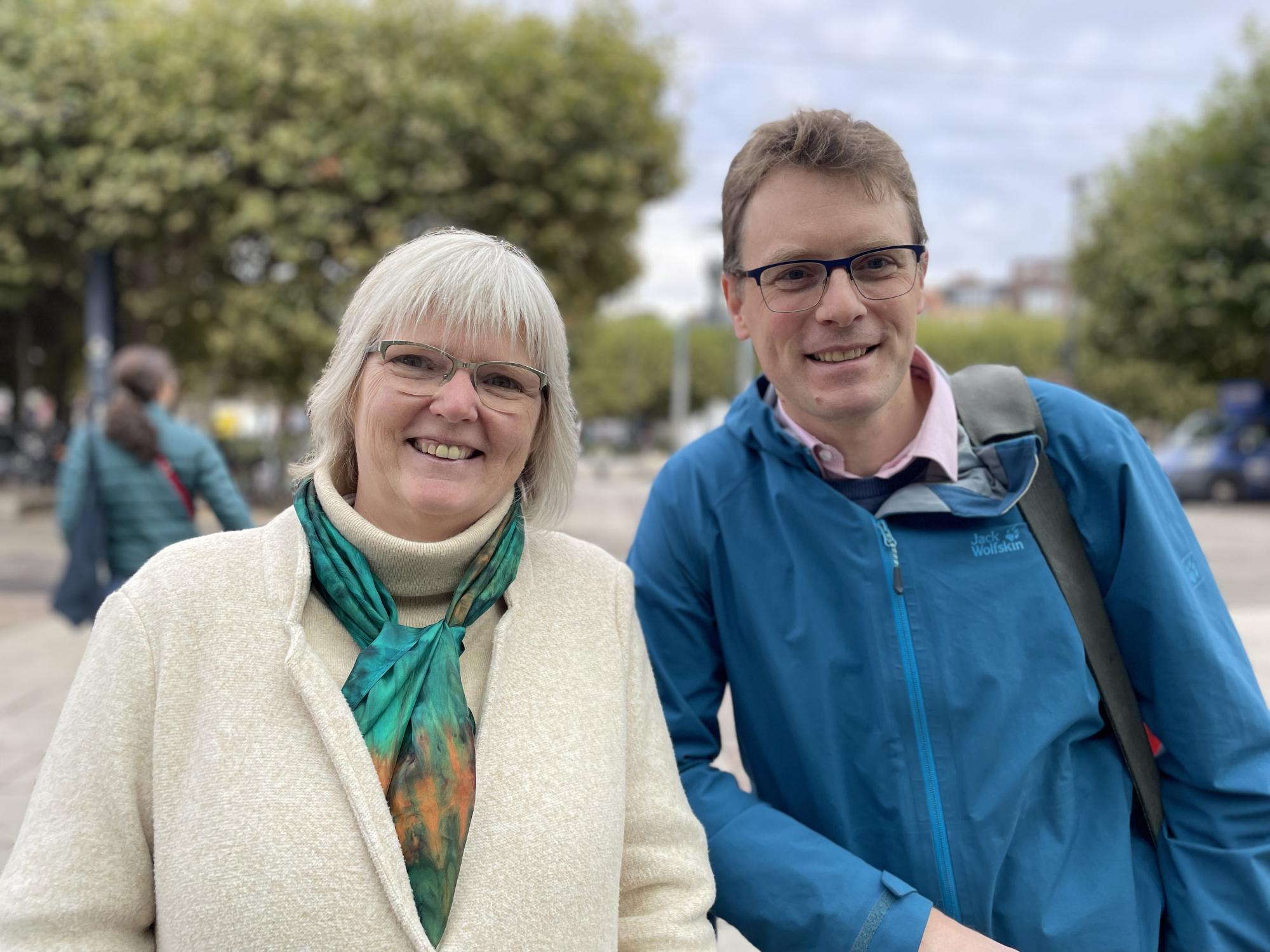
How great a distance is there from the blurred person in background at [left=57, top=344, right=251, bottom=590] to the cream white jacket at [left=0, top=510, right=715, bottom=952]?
12.3 feet

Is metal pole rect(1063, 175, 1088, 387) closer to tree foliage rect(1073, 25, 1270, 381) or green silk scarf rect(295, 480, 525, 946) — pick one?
tree foliage rect(1073, 25, 1270, 381)

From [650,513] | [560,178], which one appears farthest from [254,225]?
[650,513]

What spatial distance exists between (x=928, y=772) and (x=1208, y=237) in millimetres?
25525

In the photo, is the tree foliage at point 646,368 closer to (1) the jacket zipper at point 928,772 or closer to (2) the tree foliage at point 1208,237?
(2) the tree foliage at point 1208,237

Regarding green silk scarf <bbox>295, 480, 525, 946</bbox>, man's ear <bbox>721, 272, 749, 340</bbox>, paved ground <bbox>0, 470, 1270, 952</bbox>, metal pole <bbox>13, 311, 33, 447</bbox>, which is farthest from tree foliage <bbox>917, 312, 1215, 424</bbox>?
green silk scarf <bbox>295, 480, 525, 946</bbox>

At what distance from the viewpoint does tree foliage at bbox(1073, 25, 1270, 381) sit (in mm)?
23016

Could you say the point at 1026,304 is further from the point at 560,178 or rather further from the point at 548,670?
the point at 548,670

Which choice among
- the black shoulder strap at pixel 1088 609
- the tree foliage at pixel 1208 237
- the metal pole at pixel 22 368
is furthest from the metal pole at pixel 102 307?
the tree foliage at pixel 1208 237

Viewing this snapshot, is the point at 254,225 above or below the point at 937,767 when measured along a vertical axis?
above

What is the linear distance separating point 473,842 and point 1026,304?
11151cm

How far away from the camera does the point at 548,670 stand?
1.71 metres

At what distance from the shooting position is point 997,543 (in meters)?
1.78

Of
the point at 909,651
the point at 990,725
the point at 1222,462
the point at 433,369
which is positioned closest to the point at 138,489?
the point at 433,369

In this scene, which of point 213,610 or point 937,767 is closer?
point 213,610
